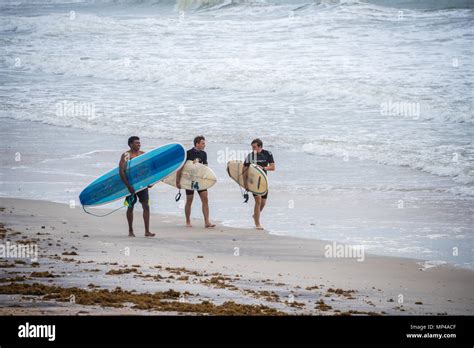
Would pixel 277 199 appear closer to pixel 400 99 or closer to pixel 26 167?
pixel 26 167

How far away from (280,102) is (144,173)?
7460mm

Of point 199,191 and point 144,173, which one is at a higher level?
point 144,173

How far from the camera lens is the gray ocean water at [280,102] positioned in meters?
7.91

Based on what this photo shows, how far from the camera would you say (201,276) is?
532cm

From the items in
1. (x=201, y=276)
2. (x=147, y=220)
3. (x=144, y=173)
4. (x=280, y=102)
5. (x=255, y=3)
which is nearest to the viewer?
(x=201, y=276)

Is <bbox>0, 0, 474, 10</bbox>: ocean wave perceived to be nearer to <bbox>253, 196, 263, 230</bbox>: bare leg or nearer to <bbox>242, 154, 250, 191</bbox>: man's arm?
<bbox>242, 154, 250, 191</bbox>: man's arm

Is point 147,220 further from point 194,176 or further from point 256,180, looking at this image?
point 256,180

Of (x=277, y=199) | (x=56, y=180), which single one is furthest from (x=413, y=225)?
(x=56, y=180)

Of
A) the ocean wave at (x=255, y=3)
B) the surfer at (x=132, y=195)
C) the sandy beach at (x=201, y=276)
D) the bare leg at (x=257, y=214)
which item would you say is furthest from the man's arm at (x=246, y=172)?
the ocean wave at (x=255, y=3)

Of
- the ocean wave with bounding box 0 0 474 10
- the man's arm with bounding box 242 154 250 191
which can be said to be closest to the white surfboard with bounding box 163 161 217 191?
the man's arm with bounding box 242 154 250 191

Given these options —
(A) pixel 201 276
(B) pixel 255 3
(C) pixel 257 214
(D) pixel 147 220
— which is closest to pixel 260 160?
(C) pixel 257 214

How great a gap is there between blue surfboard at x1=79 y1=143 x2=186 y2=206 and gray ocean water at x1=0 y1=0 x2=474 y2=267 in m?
0.68

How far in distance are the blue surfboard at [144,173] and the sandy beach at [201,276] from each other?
218 millimetres

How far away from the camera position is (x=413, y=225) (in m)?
7.05
